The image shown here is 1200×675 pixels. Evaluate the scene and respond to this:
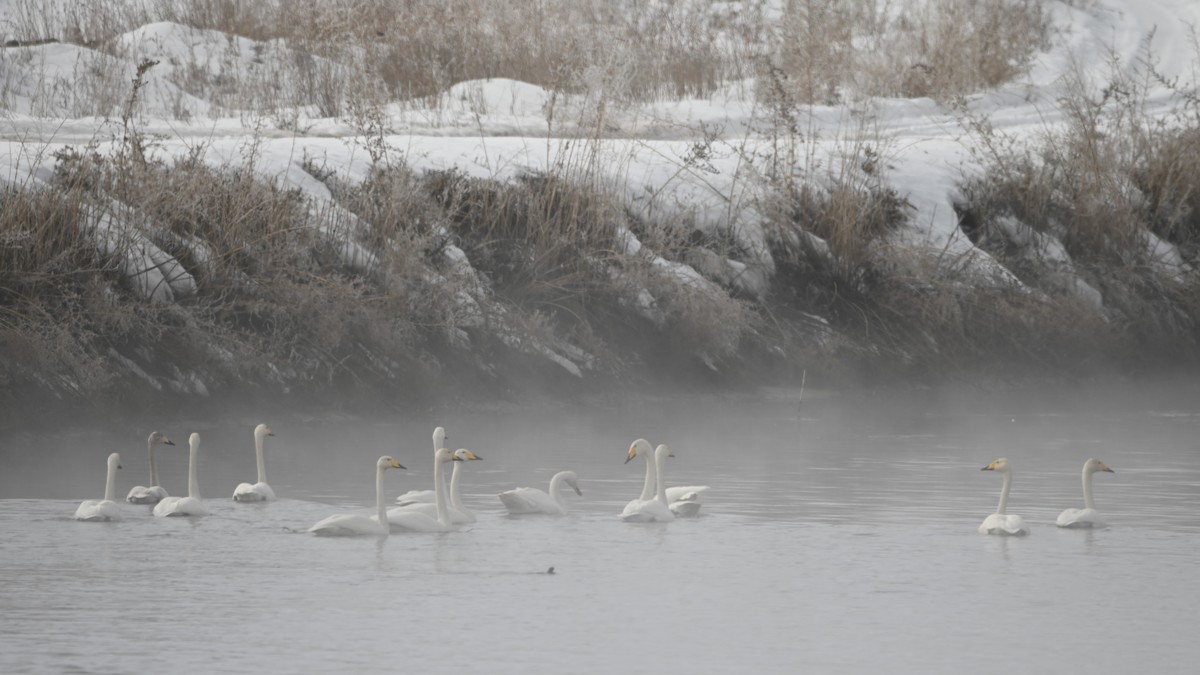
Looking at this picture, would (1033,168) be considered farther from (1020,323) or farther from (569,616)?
(569,616)

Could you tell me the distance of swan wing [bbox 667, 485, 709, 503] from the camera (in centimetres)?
1143

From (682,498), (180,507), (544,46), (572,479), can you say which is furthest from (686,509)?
(544,46)

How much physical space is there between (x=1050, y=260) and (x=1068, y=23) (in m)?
18.5

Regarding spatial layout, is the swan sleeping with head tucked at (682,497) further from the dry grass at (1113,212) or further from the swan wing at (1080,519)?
the dry grass at (1113,212)

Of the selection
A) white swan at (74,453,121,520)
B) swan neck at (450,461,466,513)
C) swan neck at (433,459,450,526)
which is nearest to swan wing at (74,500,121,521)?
white swan at (74,453,121,520)

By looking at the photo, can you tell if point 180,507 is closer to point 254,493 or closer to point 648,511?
point 254,493

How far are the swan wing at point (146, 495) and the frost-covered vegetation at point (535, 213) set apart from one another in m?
3.26

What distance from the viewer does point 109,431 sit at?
1469cm

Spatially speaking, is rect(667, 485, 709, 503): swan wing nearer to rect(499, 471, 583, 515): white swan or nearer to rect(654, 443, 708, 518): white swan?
rect(654, 443, 708, 518): white swan

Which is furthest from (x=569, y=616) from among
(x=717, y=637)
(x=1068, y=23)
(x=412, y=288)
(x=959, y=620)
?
(x=1068, y=23)

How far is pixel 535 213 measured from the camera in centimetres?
1822

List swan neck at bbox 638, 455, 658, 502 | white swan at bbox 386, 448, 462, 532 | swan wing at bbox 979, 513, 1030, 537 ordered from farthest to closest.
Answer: swan neck at bbox 638, 455, 658, 502 < white swan at bbox 386, 448, 462, 532 < swan wing at bbox 979, 513, 1030, 537

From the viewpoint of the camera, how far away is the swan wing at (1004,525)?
33.7 feet

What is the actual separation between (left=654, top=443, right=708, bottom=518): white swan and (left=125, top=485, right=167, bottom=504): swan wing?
2999mm
